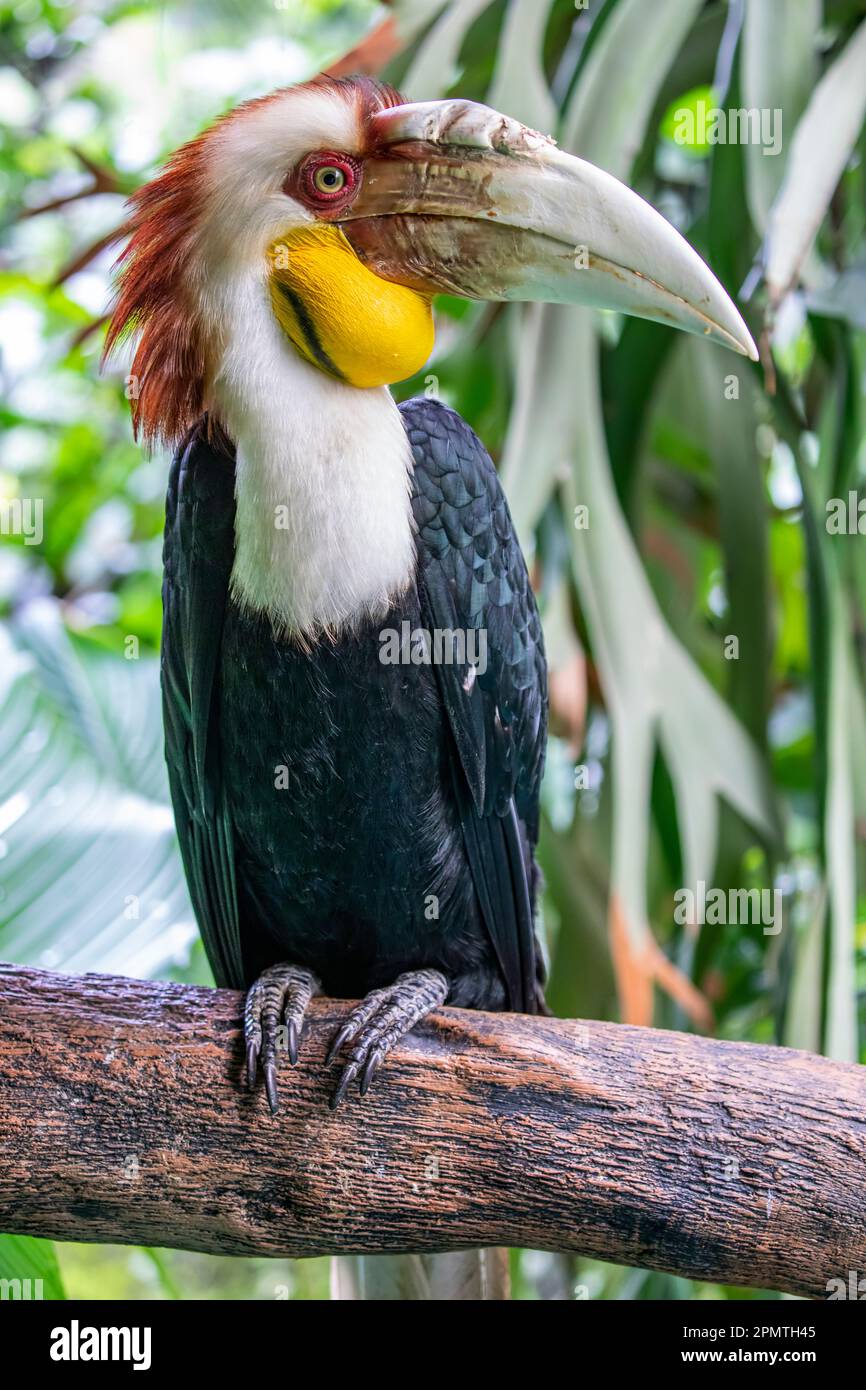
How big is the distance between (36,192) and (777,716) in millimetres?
2465

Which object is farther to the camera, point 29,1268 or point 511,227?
point 29,1268

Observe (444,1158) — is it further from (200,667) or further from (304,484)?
(304,484)

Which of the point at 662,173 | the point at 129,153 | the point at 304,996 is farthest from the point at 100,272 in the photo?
the point at 304,996

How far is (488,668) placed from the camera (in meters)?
1.36

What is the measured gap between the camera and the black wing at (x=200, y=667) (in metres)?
1.28

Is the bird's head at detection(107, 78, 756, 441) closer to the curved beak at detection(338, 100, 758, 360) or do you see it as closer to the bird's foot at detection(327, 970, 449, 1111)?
the curved beak at detection(338, 100, 758, 360)

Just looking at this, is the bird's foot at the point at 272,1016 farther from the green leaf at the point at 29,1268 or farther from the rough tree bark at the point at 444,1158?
the green leaf at the point at 29,1268

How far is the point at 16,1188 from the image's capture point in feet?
3.74

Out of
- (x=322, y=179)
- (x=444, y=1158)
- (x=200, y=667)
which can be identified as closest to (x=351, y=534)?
(x=200, y=667)

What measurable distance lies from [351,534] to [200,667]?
22 cm

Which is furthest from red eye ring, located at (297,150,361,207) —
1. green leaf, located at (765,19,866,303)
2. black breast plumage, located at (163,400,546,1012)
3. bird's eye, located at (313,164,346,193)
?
green leaf, located at (765,19,866,303)
